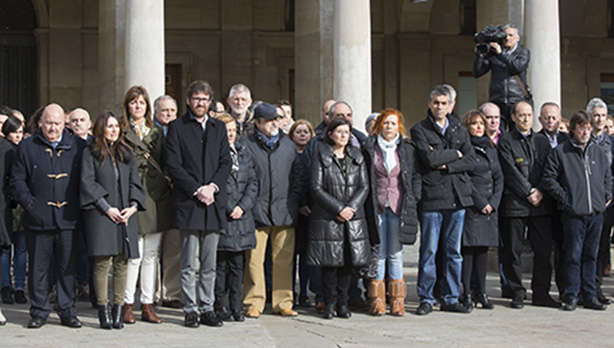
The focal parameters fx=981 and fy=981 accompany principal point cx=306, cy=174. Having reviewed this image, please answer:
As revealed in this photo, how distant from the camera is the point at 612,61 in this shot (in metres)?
24.4

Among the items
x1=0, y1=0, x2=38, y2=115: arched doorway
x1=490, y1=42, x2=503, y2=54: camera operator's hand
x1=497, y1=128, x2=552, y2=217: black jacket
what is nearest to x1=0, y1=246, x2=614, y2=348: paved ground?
x1=497, y1=128, x2=552, y2=217: black jacket

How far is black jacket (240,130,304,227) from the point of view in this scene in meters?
9.21

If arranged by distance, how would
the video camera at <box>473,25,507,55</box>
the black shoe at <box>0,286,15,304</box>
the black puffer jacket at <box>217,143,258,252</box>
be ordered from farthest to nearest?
the video camera at <box>473,25,507,55</box> → the black shoe at <box>0,286,15,304</box> → the black puffer jacket at <box>217,143,258,252</box>

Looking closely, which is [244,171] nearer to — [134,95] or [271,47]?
[134,95]

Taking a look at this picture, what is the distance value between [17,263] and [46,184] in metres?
2.19

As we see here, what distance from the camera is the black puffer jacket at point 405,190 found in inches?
361

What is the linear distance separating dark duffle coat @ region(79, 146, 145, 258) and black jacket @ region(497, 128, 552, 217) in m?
3.84

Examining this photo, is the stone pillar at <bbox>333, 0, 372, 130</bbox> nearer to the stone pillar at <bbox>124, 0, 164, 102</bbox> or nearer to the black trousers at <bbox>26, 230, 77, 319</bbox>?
the stone pillar at <bbox>124, 0, 164, 102</bbox>

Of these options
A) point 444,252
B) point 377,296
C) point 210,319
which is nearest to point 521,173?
point 444,252

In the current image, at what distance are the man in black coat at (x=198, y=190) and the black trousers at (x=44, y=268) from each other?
3.13 ft

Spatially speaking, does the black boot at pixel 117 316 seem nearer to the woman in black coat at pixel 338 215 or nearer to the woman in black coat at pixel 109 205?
the woman in black coat at pixel 109 205

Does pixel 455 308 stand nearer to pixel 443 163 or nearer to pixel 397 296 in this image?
pixel 397 296

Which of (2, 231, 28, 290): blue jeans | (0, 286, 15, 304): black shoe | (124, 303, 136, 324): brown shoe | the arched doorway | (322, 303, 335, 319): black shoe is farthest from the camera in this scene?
the arched doorway

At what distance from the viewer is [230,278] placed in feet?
29.8
